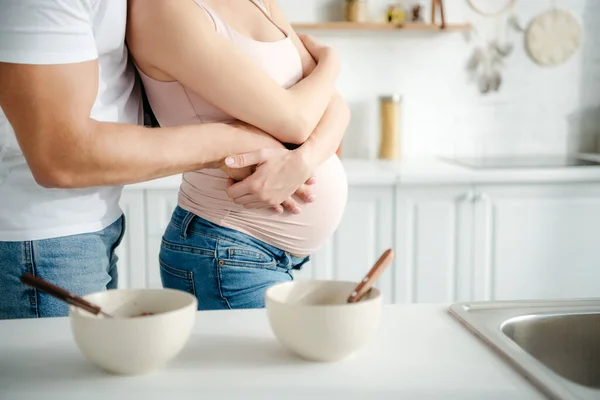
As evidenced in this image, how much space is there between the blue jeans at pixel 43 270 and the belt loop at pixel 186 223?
0.18 m

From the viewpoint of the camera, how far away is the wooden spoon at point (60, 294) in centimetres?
74

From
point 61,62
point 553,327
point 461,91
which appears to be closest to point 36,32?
point 61,62

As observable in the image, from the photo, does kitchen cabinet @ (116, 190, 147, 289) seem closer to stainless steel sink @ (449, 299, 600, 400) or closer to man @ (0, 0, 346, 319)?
man @ (0, 0, 346, 319)

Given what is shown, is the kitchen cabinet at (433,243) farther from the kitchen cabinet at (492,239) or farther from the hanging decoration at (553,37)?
the hanging decoration at (553,37)

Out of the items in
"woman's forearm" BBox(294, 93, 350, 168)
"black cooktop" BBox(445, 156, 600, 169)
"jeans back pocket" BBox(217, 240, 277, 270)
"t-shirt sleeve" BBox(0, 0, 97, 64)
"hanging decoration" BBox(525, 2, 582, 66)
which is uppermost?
"hanging decoration" BBox(525, 2, 582, 66)

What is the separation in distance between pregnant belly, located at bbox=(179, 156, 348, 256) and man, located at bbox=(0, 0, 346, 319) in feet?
0.13

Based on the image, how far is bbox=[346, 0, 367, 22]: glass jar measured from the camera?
2.87 meters

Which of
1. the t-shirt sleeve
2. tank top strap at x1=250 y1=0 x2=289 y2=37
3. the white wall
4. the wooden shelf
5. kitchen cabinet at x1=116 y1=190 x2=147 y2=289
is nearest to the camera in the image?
the t-shirt sleeve

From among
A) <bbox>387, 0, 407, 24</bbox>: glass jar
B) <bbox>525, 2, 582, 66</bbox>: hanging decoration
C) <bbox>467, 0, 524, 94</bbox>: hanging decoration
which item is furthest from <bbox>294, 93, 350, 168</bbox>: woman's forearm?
<bbox>525, 2, 582, 66</bbox>: hanging decoration

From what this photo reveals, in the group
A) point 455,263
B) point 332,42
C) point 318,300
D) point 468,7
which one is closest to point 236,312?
point 318,300

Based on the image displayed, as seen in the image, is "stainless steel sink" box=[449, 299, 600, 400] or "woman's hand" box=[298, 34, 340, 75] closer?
"stainless steel sink" box=[449, 299, 600, 400]

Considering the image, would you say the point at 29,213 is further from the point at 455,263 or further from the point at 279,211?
the point at 455,263

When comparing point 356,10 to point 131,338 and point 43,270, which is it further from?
point 131,338

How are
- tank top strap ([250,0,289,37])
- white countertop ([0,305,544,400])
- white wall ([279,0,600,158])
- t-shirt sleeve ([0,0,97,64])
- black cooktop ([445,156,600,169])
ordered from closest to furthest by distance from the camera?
white countertop ([0,305,544,400]) → t-shirt sleeve ([0,0,97,64]) → tank top strap ([250,0,289,37]) → black cooktop ([445,156,600,169]) → white wall ([279,0,600,158])
